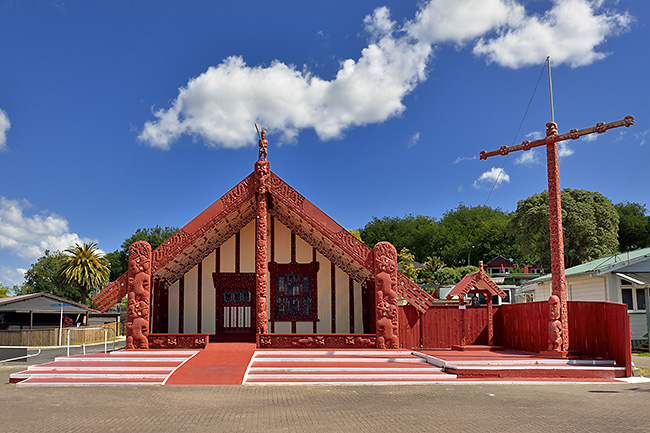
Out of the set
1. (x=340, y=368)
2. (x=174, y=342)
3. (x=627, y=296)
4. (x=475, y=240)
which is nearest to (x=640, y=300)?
(x=627, y=296)

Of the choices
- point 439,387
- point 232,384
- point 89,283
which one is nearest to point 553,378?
point 439,387

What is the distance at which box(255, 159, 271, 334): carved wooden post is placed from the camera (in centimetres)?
1543

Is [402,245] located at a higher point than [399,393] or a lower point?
higher

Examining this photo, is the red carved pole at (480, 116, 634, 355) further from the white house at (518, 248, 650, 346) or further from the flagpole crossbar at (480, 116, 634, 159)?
the white house at (518, 248, 650, 346)

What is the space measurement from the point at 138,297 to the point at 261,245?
12.5 ft

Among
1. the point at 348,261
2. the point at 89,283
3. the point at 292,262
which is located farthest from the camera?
the point at 89,283

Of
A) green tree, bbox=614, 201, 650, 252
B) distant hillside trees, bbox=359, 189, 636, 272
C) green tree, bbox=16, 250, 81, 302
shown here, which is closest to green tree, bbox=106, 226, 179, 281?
green tree, bbox=16, 250, 81, 302

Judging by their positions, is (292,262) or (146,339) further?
(292,262)

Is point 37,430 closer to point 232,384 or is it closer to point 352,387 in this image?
point 232,384

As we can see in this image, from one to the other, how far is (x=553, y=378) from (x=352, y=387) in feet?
15.6

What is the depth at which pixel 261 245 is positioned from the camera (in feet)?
51.9

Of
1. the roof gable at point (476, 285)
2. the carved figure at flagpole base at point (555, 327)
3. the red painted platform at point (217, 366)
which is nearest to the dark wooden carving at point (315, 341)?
the red painted platform at point (217, 366)

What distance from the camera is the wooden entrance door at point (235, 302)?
62.7 feet

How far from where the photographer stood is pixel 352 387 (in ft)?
37.2
